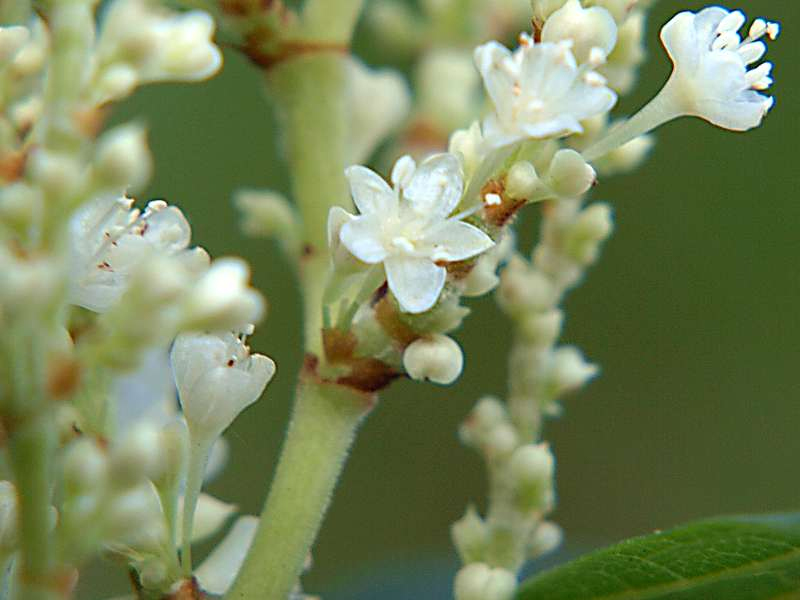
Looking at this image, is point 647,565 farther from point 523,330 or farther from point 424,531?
point 424,531

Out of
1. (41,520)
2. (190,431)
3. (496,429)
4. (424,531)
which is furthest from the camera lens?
(424,531)

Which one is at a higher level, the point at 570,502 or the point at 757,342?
the point at 757,342

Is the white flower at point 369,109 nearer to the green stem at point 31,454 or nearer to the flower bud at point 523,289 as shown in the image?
the flower bud at point 523,289

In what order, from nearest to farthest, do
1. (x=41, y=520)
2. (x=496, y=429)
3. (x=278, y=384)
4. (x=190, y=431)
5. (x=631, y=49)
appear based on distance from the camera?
(x=41, y=520)
(x=190, y=431)
(x=631, y=49)
(x=496, y=429)
(x=278, y=384)

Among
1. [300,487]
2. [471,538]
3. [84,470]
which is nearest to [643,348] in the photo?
[471,538]

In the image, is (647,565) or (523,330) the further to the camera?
(523,330)

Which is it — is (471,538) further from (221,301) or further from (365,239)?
(221,301)

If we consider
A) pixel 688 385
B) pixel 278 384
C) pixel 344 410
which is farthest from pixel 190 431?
pixel 688 385
